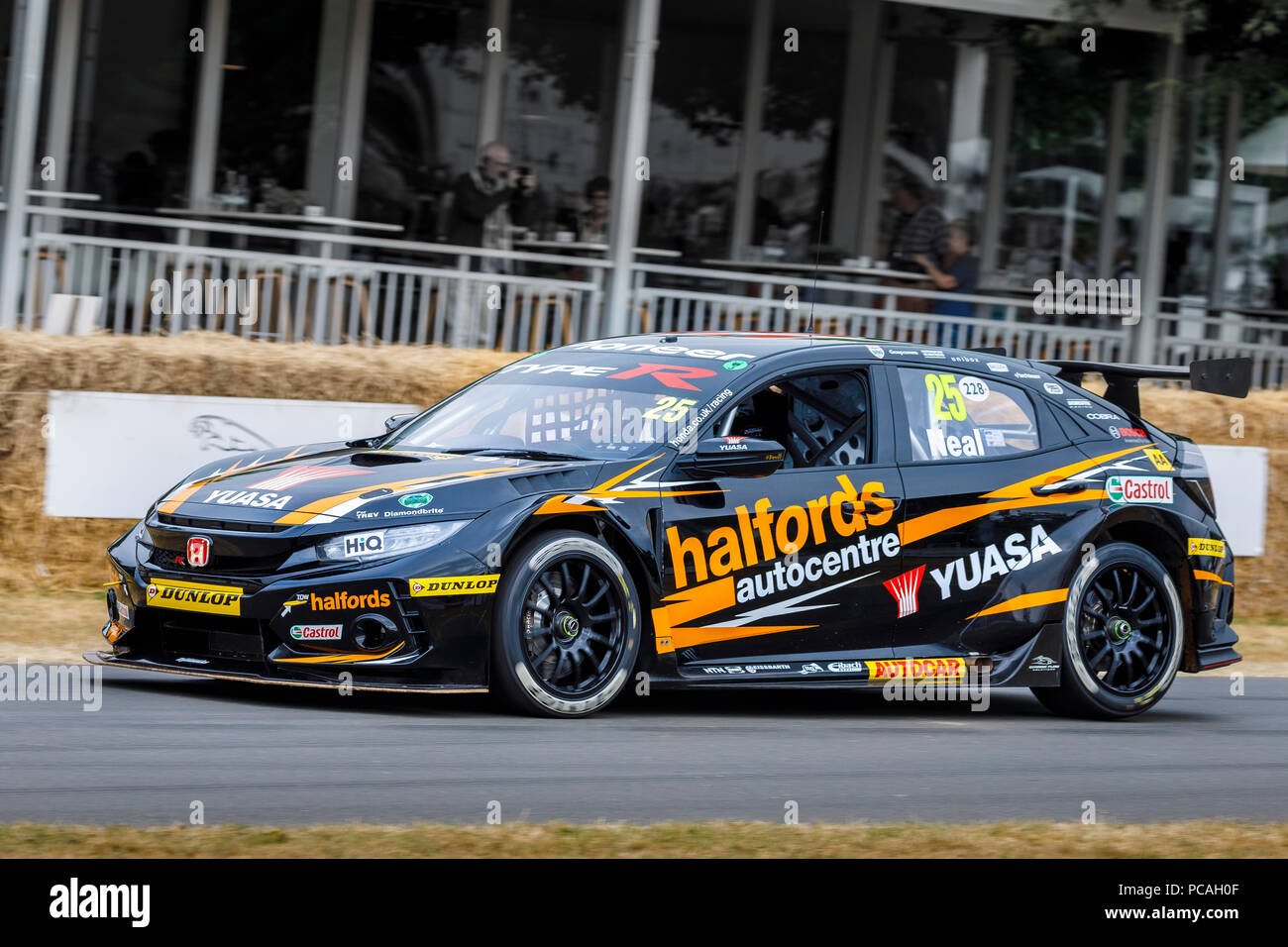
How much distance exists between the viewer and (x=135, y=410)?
10.9 m

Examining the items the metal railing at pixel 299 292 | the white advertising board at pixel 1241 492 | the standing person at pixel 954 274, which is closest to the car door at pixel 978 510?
the white advertising board at pixel 1241 492

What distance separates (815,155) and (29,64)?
917 centimetres

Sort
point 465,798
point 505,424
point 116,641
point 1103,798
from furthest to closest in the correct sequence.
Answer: point 505,424
point 116,641
point 1103,798
point 465,798

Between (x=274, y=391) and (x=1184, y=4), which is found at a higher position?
(x=1184, y=4)

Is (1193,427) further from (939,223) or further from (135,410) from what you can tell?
(135,410)

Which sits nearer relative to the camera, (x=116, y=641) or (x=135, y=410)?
(x=116, y=641)

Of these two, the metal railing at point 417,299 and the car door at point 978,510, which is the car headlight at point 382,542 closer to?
the car door at point 978,510

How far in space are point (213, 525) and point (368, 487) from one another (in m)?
0.61

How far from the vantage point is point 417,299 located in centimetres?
1722

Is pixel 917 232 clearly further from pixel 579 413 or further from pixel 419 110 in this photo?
pixel 579 413

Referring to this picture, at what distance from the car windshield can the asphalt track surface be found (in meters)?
1.09

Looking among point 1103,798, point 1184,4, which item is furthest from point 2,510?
point 1184,4

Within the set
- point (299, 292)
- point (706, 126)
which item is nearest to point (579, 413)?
point (299, 292)

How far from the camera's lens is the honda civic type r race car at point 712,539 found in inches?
290
